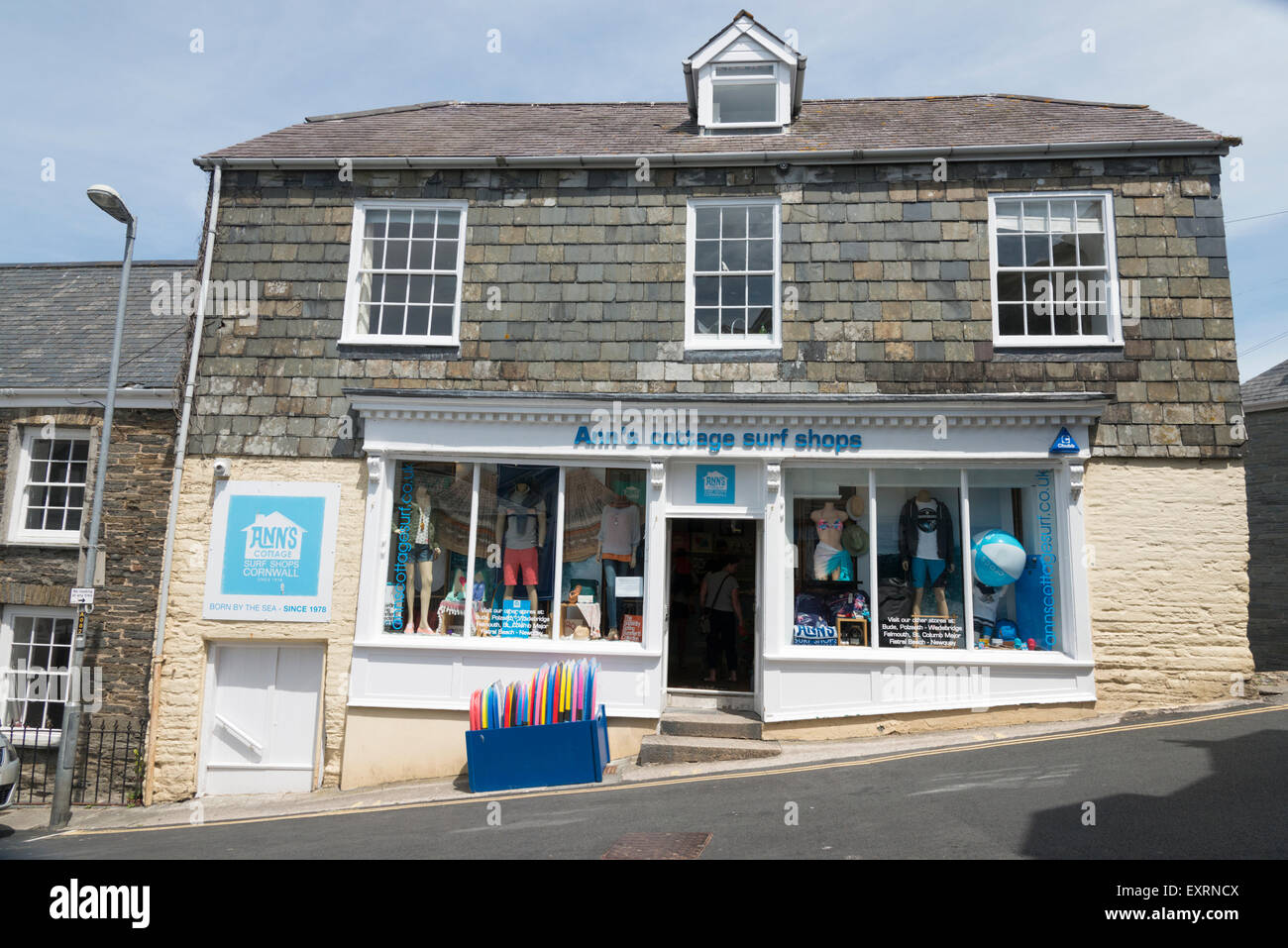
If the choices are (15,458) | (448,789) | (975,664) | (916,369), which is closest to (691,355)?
(916,369)

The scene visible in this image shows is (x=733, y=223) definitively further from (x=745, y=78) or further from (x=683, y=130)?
(x=745, y=78)

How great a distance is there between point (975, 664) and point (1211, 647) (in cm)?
259

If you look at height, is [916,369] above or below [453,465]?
above

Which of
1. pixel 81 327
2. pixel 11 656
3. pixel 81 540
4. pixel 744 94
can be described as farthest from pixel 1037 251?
pixel 11 656

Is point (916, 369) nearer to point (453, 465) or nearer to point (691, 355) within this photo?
point (691, 355)

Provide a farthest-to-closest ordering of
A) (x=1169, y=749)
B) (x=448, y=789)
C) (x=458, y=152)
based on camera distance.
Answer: (x=458, y=152), (x=448, y=789), (x=1169, y=749)

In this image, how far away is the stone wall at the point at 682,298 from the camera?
9.66m

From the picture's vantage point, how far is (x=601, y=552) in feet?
33.5

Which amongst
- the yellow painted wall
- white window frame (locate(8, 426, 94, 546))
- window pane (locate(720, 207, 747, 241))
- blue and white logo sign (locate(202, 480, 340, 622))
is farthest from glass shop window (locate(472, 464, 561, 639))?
white window frame (locate(8, 426, 94, 546))

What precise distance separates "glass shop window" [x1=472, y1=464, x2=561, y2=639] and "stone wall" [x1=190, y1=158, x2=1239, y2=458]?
124 cm

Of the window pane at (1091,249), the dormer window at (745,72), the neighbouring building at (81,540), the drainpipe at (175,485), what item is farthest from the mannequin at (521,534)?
the window pane at (1091,249)

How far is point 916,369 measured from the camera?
389 inches

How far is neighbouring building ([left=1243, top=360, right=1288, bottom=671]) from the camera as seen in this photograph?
1495 centimetres

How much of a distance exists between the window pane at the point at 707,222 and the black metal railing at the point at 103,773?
31.3 feet
